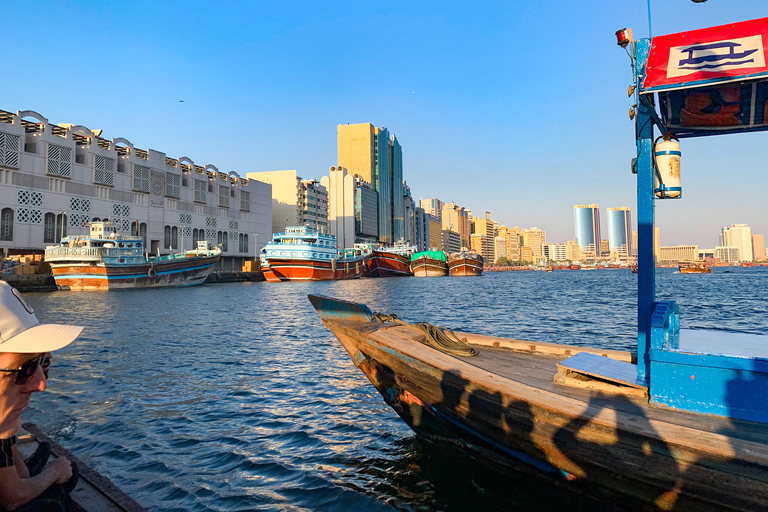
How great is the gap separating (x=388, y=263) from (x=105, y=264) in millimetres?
51164

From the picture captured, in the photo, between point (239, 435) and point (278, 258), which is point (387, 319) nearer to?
point (239, 435)

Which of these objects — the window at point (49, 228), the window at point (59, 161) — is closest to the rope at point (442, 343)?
the window at point (49, 228)

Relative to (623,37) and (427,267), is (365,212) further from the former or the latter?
(623,37)

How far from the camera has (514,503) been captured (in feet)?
16.9

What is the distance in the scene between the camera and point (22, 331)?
6.51ft

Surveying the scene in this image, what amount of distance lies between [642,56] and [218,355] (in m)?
13.4

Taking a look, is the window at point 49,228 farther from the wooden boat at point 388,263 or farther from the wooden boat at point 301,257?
the wooden boat at point 388,263

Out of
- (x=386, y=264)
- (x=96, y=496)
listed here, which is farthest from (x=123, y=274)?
(x=96, y=496)

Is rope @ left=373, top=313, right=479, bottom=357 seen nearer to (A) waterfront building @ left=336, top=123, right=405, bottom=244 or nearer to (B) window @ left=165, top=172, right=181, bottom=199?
(B) window @ left=165, top=172, right=181, bottom=199

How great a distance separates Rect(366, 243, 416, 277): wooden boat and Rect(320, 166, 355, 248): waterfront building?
141ft

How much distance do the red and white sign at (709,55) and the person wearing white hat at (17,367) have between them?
5.45 m

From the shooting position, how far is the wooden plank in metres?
4.96

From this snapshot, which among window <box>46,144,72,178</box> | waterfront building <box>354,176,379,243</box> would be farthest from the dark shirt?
waterfront building <box>354,176,379,243</box>

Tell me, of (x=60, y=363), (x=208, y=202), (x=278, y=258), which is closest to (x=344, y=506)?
(x=60, y=363)
